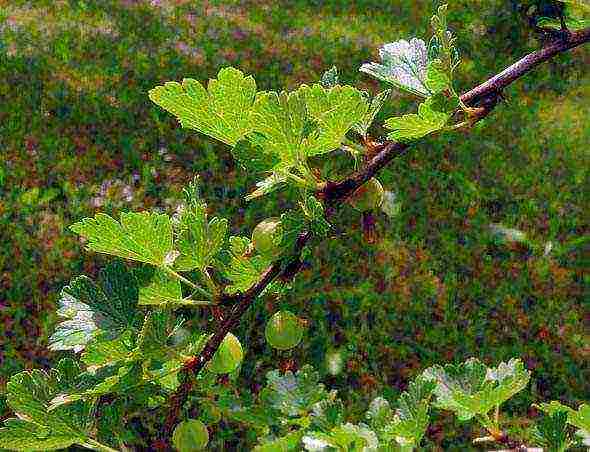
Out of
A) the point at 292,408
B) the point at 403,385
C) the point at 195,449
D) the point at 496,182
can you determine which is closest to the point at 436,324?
the point at 403,385

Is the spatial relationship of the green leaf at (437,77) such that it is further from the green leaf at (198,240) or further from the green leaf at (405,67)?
the green leaf at (198,240)

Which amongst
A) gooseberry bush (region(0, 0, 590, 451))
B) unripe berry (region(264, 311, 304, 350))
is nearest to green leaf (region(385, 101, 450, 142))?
gooseberry bush (region(0, 0, 590, 451))

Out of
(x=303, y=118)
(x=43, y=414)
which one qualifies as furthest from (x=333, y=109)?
(x=43, y=414)

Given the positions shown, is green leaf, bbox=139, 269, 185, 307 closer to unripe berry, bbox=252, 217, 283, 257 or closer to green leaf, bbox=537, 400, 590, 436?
unripe berry, bbox=252, 217, 283, 257

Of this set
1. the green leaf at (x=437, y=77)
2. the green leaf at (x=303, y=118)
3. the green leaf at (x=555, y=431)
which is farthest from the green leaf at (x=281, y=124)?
the green leaf at (x=555, y=431)

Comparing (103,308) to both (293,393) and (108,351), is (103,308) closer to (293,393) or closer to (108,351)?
(108,351)

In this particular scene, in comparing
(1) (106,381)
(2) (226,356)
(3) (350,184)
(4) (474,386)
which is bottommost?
(4) (474,386)
